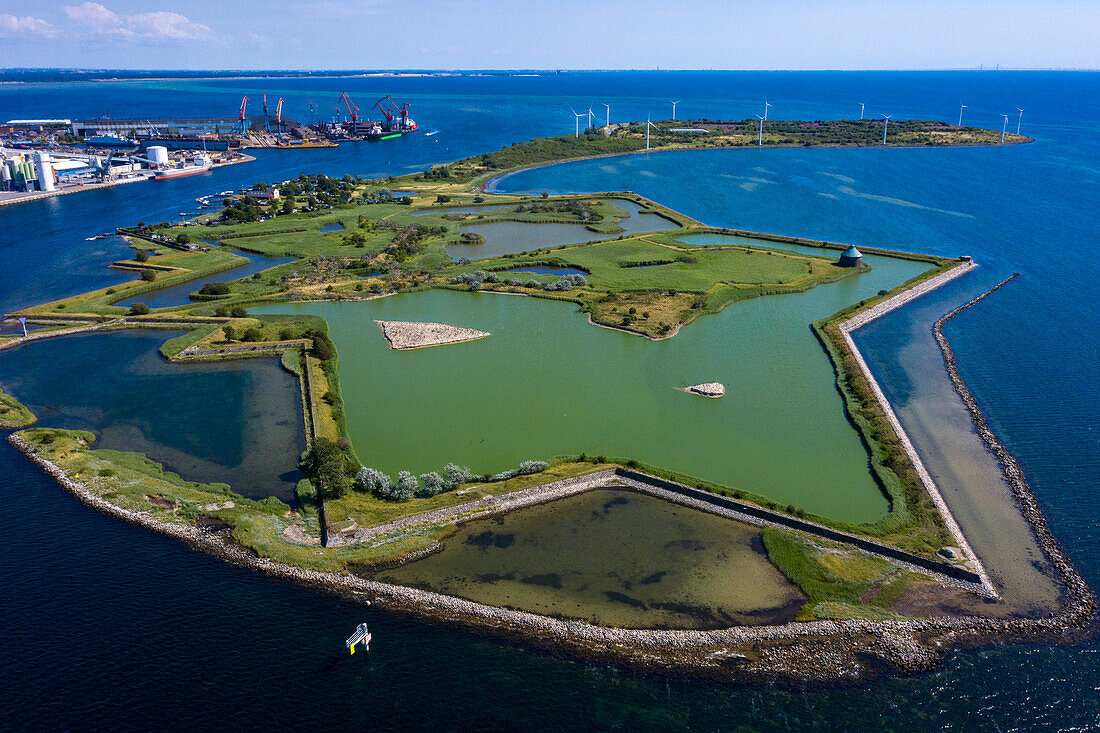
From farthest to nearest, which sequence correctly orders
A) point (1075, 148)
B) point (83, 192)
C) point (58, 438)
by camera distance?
point (1075, 148), point (83, 192), point (58, 438)

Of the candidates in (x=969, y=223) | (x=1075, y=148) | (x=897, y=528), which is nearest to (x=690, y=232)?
(x=969, y=223)

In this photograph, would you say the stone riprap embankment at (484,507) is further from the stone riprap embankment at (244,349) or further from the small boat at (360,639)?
the stone riprap embankment at (244,349)

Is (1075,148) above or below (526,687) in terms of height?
above

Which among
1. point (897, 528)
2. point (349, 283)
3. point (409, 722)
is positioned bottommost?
point (409, 722)

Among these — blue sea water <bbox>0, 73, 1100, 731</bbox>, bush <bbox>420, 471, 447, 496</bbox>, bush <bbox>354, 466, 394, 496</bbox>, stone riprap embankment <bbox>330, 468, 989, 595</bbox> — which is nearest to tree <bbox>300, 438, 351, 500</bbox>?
bush <bbox>354, 466, 394, 496</bbox>

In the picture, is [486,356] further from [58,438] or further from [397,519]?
[58,438]

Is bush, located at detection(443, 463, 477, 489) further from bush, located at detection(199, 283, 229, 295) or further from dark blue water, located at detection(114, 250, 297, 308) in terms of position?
dark blue water, located at detection(114, 250, 297, 308)

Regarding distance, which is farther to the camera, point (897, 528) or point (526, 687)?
point (897, 528)
